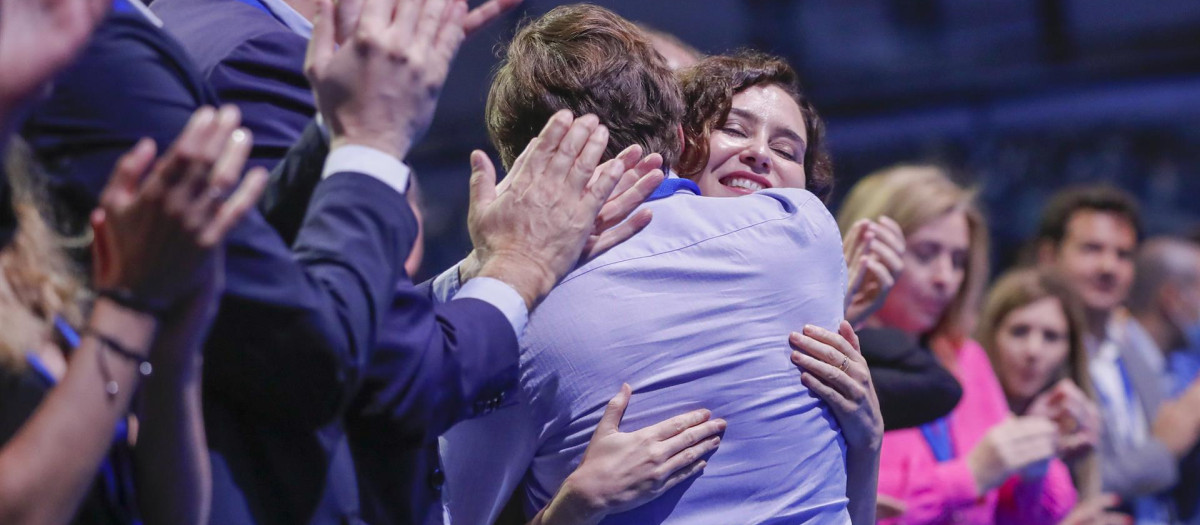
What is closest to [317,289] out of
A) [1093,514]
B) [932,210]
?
[932,210]

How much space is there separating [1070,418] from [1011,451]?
445 mm

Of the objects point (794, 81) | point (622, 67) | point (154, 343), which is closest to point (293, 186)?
point (154, 343)

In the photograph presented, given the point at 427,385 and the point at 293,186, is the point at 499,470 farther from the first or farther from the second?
the point at 293,186

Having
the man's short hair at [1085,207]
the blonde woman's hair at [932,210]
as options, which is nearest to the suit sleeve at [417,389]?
the blonde woman's hair at [932,210]

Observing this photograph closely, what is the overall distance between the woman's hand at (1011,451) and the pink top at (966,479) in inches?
1.5

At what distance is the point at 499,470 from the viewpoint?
4.78ft

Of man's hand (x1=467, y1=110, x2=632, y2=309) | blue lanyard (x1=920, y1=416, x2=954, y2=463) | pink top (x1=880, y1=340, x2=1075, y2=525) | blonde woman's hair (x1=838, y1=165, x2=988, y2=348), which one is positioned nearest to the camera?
man's hand (x1=467, y1=110, x2=632, y2=309)

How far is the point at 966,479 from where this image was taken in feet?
8.21

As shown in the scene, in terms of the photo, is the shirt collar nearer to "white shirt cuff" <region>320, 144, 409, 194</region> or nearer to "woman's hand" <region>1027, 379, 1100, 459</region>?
"white shirt cuff" <region>320, 144, 409, 194</region>

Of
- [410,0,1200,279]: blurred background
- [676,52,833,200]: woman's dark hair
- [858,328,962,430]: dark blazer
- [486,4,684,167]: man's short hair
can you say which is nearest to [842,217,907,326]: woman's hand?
[858,328,962,430]: dark blazer

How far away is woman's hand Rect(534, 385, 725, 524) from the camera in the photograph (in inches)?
54.6

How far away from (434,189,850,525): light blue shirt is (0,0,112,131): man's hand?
2.12 feet

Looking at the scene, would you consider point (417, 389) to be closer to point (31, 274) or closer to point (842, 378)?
point (31, 274)

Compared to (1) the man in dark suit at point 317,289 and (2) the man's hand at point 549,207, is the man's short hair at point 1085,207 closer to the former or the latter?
(2) the man's hand at point 549,207
